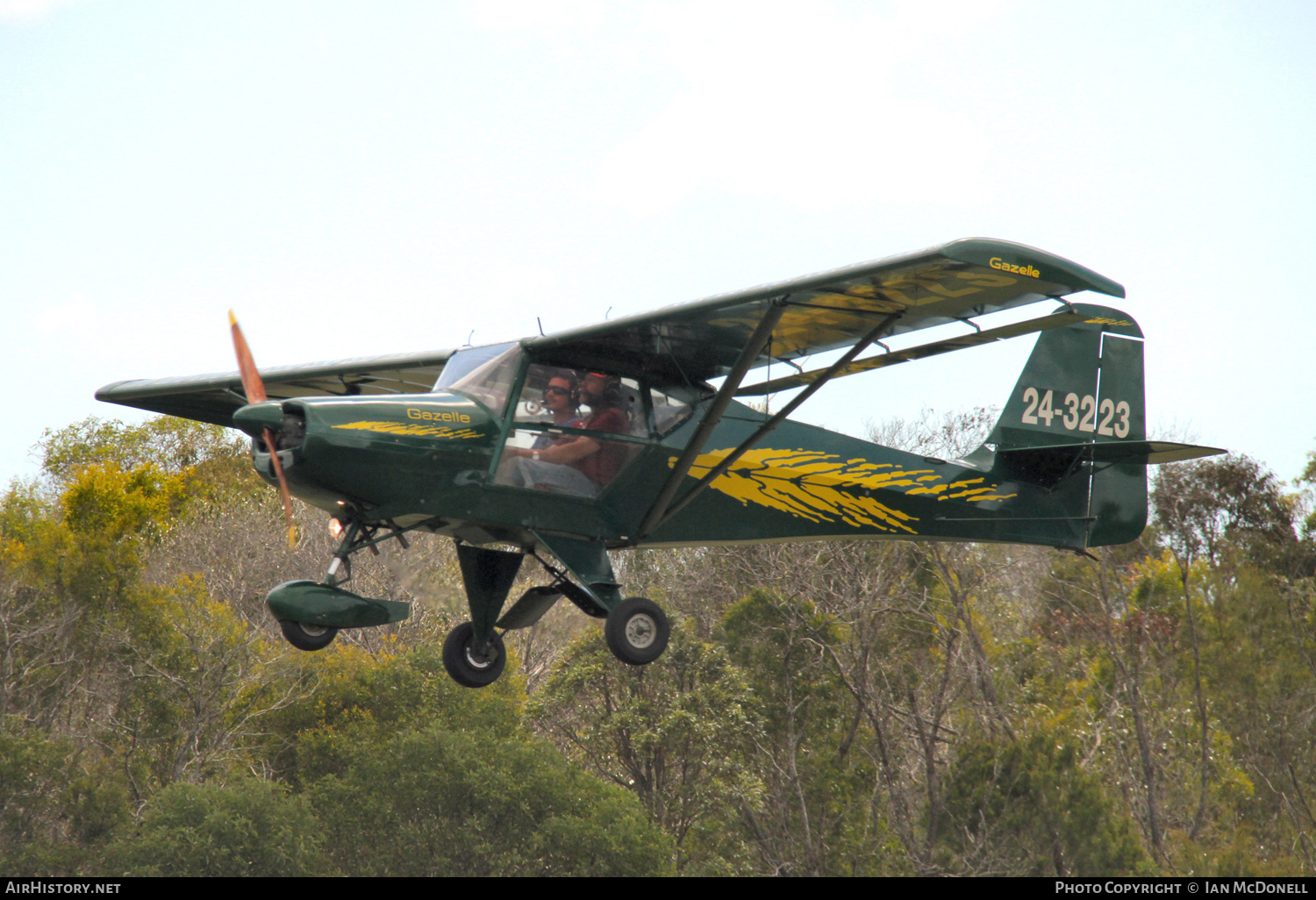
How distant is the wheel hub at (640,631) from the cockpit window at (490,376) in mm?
1790

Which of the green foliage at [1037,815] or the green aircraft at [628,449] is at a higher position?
the green aircraft at [628,449]

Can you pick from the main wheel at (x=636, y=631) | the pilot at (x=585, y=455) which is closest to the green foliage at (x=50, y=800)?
the main wheel at (x=636, y=631)

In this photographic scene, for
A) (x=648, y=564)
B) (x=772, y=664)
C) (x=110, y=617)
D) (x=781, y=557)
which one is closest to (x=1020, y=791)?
(x=772, y=664)

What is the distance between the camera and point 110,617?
2534cm

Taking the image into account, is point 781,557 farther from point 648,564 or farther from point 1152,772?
point 1152,772

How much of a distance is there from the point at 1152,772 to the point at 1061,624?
748 centimetres

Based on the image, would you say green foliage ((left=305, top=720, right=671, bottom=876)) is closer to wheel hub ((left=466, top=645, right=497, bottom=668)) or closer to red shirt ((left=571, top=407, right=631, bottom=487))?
wheel hub ((left=466, top=645, right=497, bottom=668))

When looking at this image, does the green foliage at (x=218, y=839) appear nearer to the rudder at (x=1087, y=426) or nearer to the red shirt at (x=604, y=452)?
the red shirt at (x=604, y=452)

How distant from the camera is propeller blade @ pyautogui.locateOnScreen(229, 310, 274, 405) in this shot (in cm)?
912

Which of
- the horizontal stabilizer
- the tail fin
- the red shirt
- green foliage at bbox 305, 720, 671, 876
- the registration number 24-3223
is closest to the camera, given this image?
the red shirt

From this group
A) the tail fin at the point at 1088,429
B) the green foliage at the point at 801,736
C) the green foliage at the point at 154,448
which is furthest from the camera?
the green foliage at the point at 154,448

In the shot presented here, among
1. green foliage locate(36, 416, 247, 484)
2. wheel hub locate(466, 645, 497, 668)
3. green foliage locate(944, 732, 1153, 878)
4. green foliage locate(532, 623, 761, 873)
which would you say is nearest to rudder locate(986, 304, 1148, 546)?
wheel hub locate(466, 645, 497, 668)

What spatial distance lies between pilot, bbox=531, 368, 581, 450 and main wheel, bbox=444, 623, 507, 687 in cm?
183

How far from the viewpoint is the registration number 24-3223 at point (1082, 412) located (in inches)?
492
